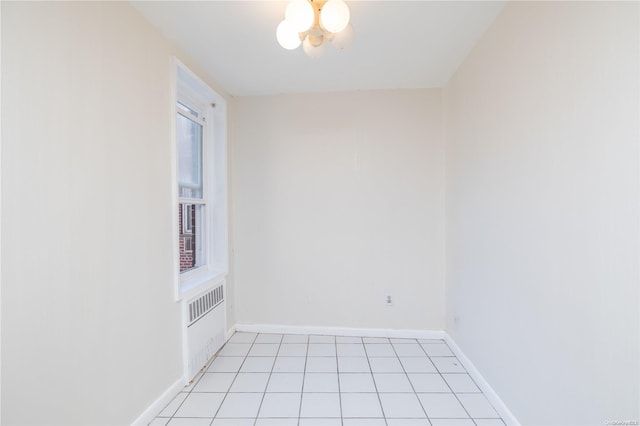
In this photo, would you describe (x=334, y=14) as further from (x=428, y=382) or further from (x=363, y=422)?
(x=428, y=382)

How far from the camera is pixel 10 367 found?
1018 mm

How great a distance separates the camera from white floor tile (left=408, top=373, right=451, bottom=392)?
2.04m

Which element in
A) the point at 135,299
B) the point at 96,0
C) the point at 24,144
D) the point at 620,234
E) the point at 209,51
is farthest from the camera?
the point at 209,51

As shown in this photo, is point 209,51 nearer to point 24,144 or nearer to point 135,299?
point 24,144

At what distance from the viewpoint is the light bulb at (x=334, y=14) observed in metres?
1.30

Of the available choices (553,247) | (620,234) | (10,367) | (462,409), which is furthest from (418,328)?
(10,367)

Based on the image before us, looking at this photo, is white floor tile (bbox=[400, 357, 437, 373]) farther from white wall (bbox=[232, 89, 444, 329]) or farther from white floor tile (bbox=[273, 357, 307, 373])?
white floor tile (bbox=[273, 357, 307, 373])

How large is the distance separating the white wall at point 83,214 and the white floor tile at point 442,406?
70.3 inches

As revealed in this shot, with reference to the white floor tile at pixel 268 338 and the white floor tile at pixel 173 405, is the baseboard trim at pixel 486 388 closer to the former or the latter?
the white floor tile at pixel 268 338

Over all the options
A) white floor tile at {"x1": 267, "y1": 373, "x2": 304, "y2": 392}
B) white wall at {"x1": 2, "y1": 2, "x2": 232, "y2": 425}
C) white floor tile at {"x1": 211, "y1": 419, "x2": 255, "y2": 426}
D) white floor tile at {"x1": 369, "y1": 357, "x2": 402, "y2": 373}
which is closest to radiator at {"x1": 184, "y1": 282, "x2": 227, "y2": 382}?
white wall at {"x1": 2, "y1": 2, "x2": 232, "y2": 425}

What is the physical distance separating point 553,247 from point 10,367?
7.45 feet

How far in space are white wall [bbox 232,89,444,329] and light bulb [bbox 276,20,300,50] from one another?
1447mm

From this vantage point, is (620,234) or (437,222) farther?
(437,222)

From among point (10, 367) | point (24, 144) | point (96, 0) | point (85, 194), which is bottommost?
point (10, 367)
